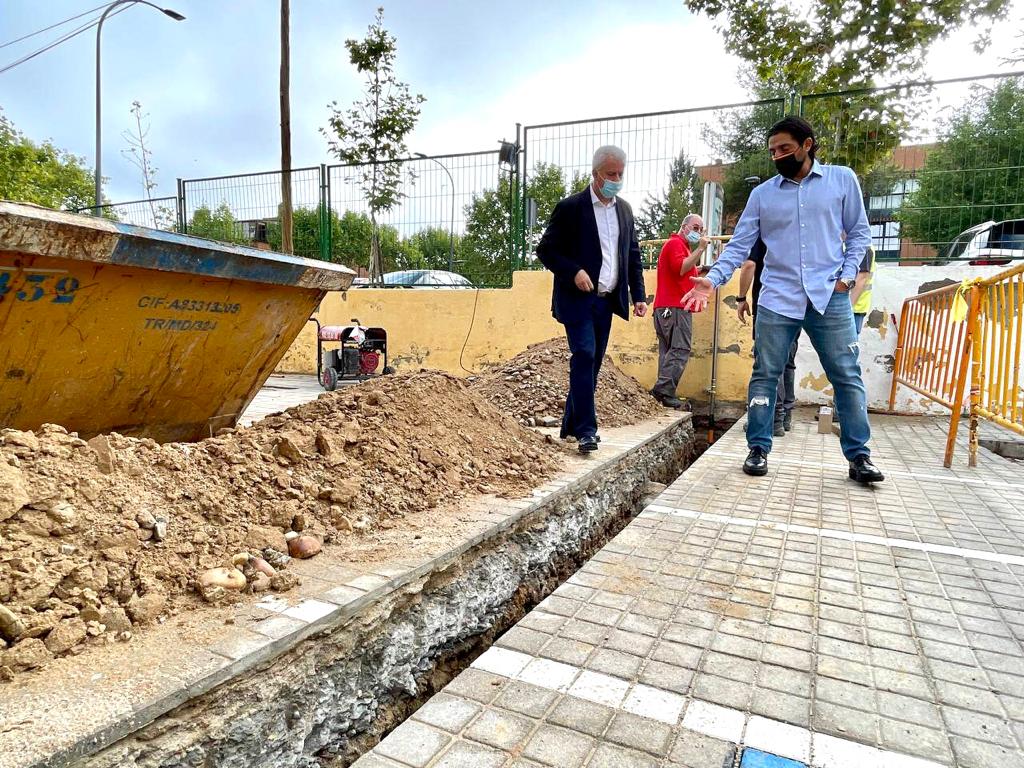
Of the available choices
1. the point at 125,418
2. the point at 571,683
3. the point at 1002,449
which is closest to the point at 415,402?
the point at 125,418

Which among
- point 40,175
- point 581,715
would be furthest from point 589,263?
point 40,175

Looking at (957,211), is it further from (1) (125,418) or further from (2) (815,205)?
(1) (125,418)

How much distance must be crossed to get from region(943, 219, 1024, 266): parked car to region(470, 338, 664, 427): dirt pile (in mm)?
3684

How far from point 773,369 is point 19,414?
4.08 metres

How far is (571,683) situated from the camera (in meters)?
1.79

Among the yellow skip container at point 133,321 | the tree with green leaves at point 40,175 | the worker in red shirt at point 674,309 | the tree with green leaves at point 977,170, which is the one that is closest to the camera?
the yellow skip container at point 133,321

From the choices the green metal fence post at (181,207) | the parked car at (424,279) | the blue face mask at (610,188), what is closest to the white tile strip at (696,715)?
the blue face mask at (610,188)

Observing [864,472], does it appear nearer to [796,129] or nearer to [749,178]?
[796,129]

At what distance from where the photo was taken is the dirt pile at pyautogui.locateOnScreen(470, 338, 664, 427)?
563 centimetres

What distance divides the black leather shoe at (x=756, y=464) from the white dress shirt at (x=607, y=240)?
4.69 ft

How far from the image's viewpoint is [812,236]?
3.86 m

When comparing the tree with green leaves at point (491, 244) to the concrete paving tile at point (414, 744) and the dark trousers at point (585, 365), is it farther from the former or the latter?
the concrete paving tile at point (414, 744)

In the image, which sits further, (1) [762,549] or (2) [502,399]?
(2) [502,399]

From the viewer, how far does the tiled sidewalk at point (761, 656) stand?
1.53 m
